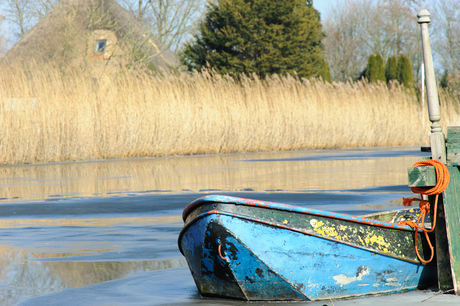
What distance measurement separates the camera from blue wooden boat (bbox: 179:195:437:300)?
3420 mm

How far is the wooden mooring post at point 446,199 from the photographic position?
3725 millimetres

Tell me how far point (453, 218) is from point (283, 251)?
111cm

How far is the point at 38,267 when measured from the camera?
4.28 m

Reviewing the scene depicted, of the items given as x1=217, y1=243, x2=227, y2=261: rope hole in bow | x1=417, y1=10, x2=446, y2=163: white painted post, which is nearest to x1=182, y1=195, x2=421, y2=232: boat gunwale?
x1=217, y1=243, x2=227, y2=261: rope hole in bow

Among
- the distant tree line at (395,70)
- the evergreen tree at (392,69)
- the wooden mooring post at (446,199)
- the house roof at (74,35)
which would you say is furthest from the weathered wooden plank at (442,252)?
the evergreen tree at (392,69)

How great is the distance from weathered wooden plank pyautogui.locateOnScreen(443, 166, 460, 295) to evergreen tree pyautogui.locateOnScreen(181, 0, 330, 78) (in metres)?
23.4

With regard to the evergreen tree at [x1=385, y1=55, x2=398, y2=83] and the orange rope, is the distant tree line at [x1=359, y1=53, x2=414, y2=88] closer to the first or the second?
the evergreen tree at [x1=385, y1=55, x2=398, y2=83]

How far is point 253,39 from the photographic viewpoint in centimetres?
2780

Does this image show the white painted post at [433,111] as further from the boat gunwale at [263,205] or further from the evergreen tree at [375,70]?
the evergreen tree at [375,70]

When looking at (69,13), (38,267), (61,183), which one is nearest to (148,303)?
(38,267)

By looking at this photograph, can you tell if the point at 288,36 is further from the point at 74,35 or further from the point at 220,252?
the point at 220,252

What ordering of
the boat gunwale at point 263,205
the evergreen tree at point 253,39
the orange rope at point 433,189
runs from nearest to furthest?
the boat gunwale at point 263,205, the orange rope at point 433,189, the evergreen tree at point 253,39

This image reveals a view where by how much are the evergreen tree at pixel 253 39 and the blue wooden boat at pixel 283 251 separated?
23571mm

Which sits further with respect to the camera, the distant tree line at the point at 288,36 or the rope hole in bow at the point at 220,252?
the distant tree line at the point at 288,36
